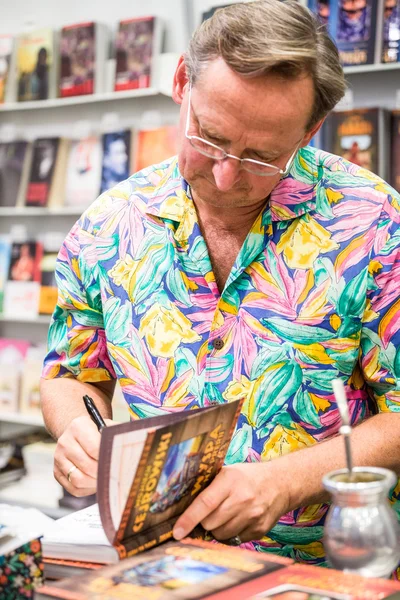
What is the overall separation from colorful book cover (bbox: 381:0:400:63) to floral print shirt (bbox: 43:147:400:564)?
6.99 feet

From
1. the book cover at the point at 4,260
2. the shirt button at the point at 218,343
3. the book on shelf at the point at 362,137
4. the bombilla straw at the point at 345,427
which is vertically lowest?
the book cover at the point at 4,260

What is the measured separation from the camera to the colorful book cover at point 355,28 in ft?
11.5

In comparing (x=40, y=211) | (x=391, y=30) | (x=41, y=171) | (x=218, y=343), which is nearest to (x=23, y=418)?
(x=40, y=211)

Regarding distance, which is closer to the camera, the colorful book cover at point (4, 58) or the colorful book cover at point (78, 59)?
the colorful book cover at point (78, 59)

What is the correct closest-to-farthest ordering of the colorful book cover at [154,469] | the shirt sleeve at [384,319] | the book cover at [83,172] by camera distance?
the colorful book cover at [154,469] → the shirt sleeve at [384,319] → the book cover at [83,172]

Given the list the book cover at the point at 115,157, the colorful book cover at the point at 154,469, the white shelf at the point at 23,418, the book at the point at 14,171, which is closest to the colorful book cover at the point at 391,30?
the book cover at the point at 115,157

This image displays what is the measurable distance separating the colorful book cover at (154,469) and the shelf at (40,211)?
3.27 meters

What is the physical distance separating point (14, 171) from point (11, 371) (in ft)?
3.76

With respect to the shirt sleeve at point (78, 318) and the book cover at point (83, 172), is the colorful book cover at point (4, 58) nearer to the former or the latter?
the book cover at point (83, 172)

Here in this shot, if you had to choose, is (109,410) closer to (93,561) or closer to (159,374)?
(159,374)

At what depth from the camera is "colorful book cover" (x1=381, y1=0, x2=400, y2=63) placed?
3.45 metres

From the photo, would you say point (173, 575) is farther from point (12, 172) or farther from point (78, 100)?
point (12, 172)

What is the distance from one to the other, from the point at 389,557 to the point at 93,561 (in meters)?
0.45

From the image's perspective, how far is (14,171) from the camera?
4.56m
